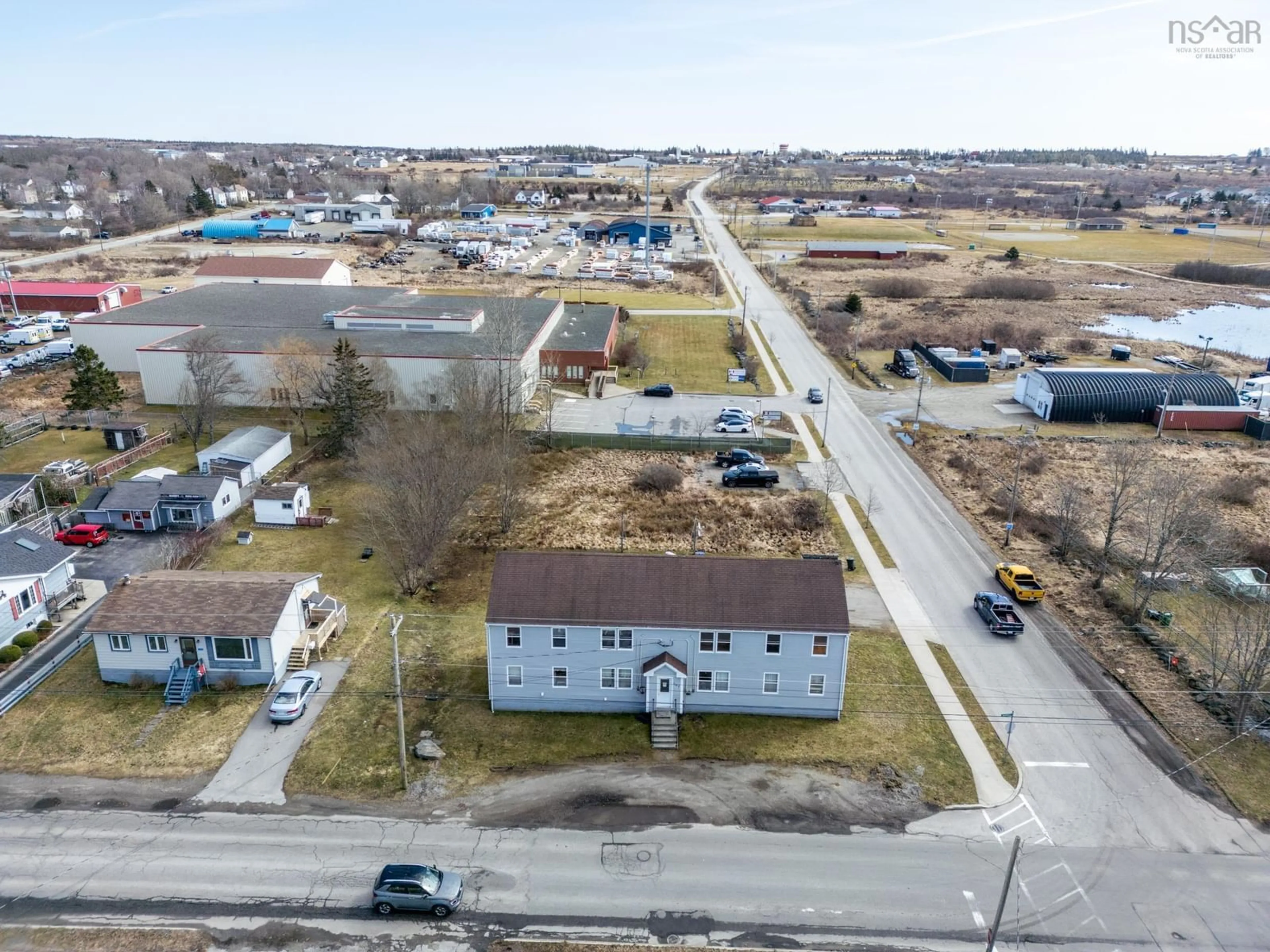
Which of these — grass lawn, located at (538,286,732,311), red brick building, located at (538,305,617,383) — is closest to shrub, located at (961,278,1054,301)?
grass lawn, located at (538,286,732,311)

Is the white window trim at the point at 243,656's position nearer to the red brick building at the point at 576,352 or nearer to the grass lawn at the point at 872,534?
the grass lawn at the point at 872,534

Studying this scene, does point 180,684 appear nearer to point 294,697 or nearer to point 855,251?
point 294,697

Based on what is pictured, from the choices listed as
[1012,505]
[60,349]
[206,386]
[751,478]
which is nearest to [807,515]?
[751,478]

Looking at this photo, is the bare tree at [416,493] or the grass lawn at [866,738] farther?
the bare tree at [416,493]

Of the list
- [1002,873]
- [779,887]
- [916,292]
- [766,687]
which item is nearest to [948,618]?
→ [766,687]

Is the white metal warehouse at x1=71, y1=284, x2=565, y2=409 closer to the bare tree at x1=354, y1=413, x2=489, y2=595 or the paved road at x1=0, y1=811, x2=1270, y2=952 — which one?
the bare tree at x1=354, y1=413, x2=489, y2=595

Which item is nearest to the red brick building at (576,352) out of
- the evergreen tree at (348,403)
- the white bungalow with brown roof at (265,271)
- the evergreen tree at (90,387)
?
the evergreen tree at (348,403)
